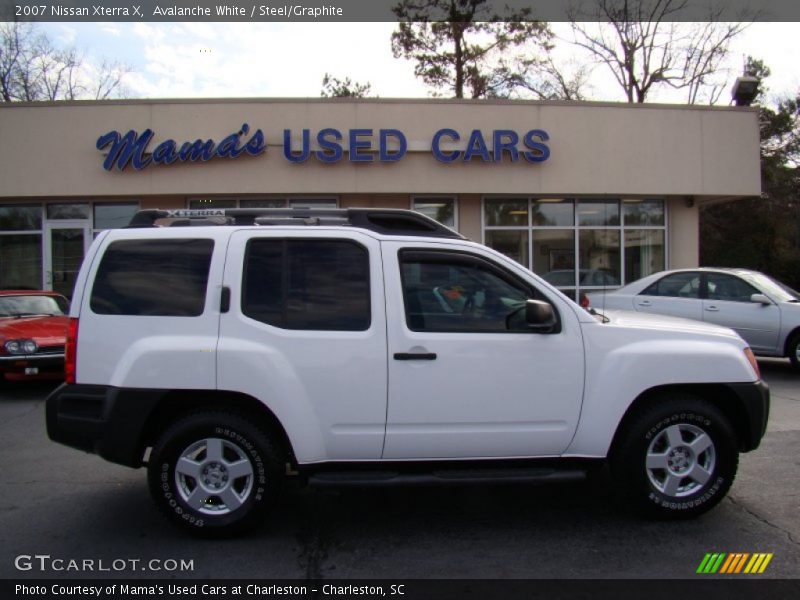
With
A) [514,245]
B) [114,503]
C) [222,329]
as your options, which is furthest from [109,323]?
[514,245]

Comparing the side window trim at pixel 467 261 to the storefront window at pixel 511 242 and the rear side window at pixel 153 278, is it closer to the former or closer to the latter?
the rear side window at pixel 153 278

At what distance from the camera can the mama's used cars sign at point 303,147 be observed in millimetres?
14117

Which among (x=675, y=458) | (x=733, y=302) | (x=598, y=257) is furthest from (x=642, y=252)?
(x=675, y=458)

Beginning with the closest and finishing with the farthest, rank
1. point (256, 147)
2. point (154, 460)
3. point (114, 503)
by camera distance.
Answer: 1. point (154, 460)
2. point (114, 503)
3. point (256, 147)

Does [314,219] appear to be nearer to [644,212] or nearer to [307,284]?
[307,284]

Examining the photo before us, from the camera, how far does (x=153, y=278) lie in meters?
4.09

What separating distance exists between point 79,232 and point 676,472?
1471 centimetres

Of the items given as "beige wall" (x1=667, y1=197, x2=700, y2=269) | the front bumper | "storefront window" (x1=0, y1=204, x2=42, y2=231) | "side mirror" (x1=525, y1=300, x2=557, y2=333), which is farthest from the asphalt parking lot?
"storefront window" (x1=0, y1=204, x2=42, y2=231)

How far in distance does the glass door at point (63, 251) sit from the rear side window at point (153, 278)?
1225 cm

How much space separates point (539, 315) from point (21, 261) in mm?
15221

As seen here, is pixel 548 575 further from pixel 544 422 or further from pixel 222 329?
Result: pixel 222 329

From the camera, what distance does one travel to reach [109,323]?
4.00 meters

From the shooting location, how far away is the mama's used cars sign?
46.3ft

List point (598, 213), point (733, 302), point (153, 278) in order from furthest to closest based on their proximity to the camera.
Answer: point (598, 213) < point (733, 302) < point (153, 278)
